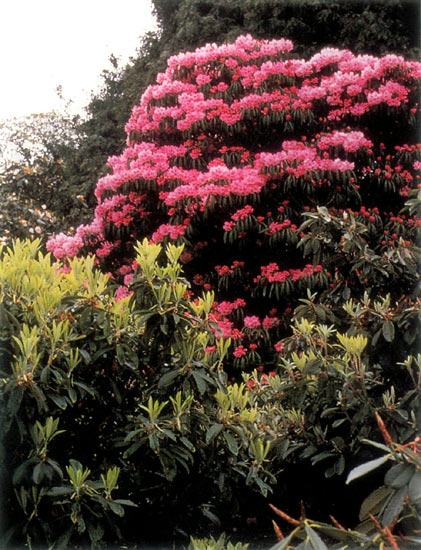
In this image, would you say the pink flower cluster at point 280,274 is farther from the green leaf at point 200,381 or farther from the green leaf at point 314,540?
the green leaf at point 314,540

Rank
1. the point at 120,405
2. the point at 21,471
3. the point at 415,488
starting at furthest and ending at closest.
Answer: the point at 120,405 < the point at 21,471 < the point at 415,488

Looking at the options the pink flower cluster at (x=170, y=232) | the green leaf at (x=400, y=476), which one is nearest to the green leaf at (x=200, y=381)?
the green leaf at (x=400, y=476)

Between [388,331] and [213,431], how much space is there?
97 centimetres

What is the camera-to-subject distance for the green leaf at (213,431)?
217 cm

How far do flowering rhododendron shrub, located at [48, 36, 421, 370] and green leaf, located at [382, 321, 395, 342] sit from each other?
1684 mm

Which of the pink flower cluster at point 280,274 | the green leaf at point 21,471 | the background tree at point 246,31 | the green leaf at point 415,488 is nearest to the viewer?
the green leaf at point 415,488

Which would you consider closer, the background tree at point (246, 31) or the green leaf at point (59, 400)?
the green leaf at point (59, 400)

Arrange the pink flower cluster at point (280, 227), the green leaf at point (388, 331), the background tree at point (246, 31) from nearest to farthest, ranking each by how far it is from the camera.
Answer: the green leaf at point (388, 331), the pink flower cluster at point (280, 227), the background tree at point (246, 31)

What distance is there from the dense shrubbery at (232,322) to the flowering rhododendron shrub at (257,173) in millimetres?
19

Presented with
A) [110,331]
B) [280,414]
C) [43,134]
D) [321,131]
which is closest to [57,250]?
[321,131]

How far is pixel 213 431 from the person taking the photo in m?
2.19

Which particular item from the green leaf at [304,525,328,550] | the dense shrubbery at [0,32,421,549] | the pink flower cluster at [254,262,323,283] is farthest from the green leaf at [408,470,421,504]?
the pink flower cluster at [254,262,323,283]

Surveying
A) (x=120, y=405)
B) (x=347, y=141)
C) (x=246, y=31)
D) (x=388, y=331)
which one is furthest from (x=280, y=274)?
(x=246, y=31)

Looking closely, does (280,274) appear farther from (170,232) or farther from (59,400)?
(59,400)
